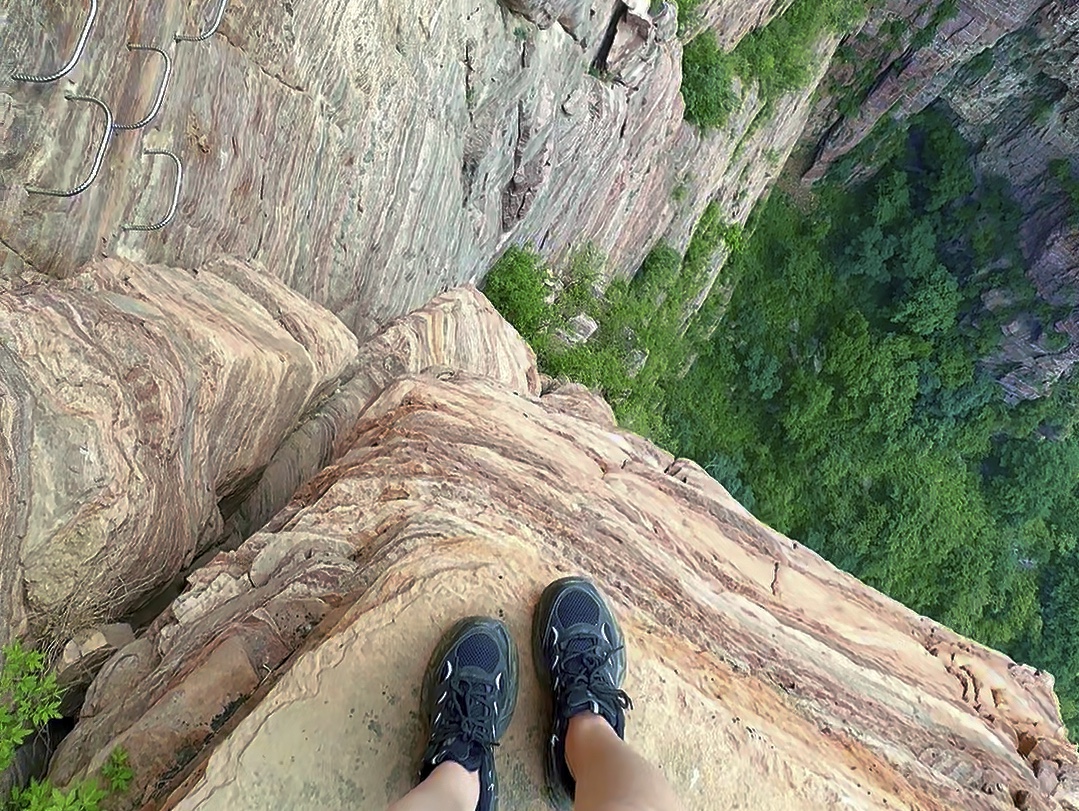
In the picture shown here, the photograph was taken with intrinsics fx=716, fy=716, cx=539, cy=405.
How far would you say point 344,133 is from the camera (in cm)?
588

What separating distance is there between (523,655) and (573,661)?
0.38 m

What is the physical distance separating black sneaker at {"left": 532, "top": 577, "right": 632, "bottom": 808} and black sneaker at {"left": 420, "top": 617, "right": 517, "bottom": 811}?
216 millimetres

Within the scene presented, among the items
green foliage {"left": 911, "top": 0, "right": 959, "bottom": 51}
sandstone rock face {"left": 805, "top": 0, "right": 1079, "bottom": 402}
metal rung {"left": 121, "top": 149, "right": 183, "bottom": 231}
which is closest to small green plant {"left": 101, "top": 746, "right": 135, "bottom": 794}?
metal rung {"left": 121, "top": 149, "right": 183, "bottom": 231}

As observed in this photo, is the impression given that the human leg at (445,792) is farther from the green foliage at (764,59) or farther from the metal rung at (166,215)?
the green foliage at (764,59)

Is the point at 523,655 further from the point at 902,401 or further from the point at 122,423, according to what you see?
the point at 902,401

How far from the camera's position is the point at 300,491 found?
4.91 metres

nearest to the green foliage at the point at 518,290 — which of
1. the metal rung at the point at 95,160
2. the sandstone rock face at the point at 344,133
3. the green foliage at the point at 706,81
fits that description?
the sandstone rock face at the point at 344,133

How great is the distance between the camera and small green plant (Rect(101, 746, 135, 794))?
3221 millimetres

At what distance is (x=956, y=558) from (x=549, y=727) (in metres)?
16.7

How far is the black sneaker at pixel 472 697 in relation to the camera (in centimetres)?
326

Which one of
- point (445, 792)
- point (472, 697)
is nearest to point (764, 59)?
point (472, 697)

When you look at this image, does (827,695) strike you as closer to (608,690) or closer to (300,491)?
(608,690)

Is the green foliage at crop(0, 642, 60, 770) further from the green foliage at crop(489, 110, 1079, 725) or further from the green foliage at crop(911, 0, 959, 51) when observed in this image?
the green foliage at crop(911, 0, 959, 51)

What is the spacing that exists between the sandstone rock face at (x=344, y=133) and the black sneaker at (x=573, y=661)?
338 cm
